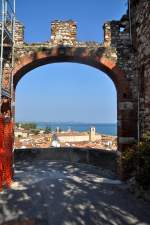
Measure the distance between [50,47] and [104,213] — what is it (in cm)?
587

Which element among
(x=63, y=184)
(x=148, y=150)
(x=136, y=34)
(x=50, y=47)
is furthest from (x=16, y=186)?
(x=136, y=34)

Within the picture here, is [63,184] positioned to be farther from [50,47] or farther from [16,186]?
[50,47]

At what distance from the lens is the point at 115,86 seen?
34.2ft

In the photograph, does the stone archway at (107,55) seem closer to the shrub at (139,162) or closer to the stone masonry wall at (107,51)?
the stone masonry wall at (107,51)

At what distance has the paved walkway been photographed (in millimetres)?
5867

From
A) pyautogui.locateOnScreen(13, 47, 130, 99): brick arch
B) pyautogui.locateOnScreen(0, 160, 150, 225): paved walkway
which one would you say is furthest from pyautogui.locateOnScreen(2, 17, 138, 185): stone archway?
pyautogui.locateOnScreen(0, 160, 150, 225): paved walkway

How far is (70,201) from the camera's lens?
7.02 metres

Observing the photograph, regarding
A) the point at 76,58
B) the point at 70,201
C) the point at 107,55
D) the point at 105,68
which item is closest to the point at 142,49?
the point at 107,55

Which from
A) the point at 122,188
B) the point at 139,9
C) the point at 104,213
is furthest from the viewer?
the point at 139,9

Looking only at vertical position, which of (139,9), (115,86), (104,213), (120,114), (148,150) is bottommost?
(104,213)

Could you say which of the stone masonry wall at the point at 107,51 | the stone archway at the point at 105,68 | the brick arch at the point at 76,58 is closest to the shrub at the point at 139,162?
the stone archway at the point at 105,68

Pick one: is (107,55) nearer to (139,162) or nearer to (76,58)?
(76,58)

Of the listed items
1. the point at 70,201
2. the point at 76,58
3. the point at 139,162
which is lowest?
the point at 70,201

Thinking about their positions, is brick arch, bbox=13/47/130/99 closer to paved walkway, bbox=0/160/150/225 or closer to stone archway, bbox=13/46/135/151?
stone archway, bbox=13/46/135/151
